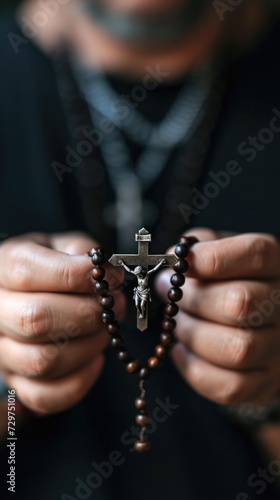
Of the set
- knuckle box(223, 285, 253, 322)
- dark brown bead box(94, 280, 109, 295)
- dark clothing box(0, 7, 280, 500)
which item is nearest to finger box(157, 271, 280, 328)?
knuckle box(223, 285, 253, 322)

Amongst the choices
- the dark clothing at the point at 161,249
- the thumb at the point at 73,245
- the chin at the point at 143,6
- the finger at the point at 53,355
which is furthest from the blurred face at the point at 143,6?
the finger at the point at 53,355

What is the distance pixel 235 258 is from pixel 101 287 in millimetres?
128

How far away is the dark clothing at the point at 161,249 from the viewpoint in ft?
2.27

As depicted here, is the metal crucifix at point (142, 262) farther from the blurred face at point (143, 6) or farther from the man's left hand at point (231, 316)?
the blurred face at point (143, 6)

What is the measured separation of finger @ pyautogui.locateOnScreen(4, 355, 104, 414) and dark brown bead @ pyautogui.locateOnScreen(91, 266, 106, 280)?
0.40 ft

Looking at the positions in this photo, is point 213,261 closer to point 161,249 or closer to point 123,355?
point 123,355

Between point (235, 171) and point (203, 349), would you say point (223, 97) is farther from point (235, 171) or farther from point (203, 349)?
point (203, 349)

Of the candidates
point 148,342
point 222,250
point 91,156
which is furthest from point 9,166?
point 222,250

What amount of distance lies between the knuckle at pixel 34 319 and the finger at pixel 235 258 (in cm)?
14

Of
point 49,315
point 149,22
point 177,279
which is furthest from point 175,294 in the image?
A: point 149,22

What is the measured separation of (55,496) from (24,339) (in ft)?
0.83

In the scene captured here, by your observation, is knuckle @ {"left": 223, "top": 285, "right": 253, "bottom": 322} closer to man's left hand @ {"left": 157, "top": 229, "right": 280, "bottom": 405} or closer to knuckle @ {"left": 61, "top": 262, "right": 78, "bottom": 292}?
man's left hand @ {"left": 157, "top": 229, "right": 280, "bottom": 405}

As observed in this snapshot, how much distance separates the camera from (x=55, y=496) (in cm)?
66

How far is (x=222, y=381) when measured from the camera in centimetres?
55
